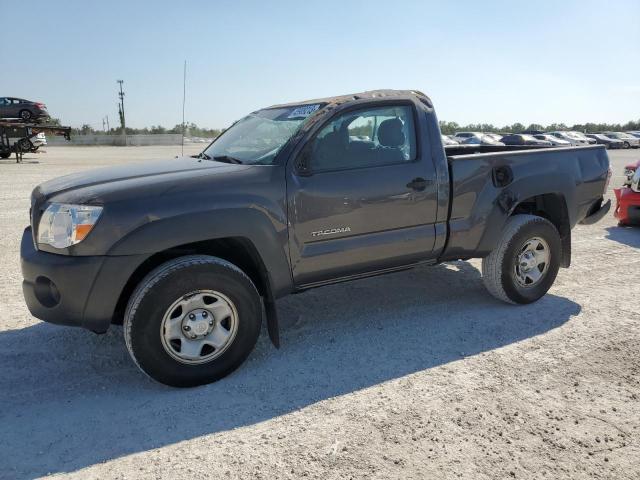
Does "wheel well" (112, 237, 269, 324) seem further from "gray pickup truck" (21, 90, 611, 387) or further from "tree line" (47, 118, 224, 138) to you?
"tree line" (47, 118, 224, 138)

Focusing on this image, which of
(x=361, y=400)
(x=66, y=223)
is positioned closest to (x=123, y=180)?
(x=66, y=223)

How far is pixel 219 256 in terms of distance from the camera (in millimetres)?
3547

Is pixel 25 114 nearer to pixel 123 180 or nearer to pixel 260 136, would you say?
pixel 260 136

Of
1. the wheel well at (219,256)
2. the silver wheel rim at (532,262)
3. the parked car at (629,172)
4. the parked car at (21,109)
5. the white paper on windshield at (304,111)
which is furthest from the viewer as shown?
the parked car at (21,109)

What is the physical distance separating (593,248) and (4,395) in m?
6.53

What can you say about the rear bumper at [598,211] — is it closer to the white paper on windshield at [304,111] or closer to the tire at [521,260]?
the tire at [521,260]

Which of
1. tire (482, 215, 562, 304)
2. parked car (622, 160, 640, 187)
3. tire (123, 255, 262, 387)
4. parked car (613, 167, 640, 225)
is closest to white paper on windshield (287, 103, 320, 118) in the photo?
tire (123, 255, 262, 387)

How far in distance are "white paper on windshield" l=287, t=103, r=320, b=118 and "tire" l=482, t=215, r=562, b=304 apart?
1.99m

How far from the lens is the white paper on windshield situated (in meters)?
3.75

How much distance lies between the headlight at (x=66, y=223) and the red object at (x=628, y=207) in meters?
7.61

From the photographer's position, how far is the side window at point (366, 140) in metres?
3.61

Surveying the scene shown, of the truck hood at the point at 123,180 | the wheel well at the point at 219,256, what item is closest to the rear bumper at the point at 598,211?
the wheel well at the point at 219,256

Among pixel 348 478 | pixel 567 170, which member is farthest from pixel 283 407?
pixel 567 170

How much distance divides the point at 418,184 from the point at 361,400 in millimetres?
1712
